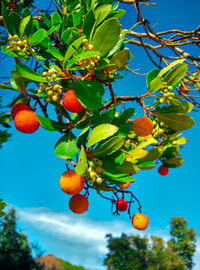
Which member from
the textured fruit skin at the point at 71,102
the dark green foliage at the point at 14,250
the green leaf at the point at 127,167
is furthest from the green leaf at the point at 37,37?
the dark green foliage at the point at 14,250

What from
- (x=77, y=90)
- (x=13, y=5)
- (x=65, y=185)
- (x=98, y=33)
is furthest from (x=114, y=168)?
(x=13, y=5)

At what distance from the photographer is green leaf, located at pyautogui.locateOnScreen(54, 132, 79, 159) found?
972 millimetres

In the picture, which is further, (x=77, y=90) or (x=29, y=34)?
(x=29, y=34)

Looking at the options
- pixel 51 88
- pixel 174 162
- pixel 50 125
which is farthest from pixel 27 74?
pixel 174 162

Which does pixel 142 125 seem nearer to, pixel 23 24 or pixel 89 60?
pixel 89 60

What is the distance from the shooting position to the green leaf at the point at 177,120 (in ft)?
3.92

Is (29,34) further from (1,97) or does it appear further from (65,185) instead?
(1,97)

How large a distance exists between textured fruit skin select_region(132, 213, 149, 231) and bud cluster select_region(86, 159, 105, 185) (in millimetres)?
527

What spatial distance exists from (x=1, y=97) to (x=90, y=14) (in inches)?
131

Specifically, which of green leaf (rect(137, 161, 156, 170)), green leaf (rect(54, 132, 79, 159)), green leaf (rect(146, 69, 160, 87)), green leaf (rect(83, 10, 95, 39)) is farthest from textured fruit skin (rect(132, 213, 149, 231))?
green leaf (rect(83, 10, 95, 39))

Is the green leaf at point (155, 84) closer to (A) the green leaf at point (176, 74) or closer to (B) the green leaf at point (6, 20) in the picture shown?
(A) the green leaf at point (176, 74)

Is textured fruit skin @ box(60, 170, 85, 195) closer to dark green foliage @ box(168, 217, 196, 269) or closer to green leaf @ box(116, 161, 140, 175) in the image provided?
green leaf @ box(116, 161, 140, 175)

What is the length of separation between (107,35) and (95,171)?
1.84 feet

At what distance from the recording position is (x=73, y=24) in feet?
4.22
